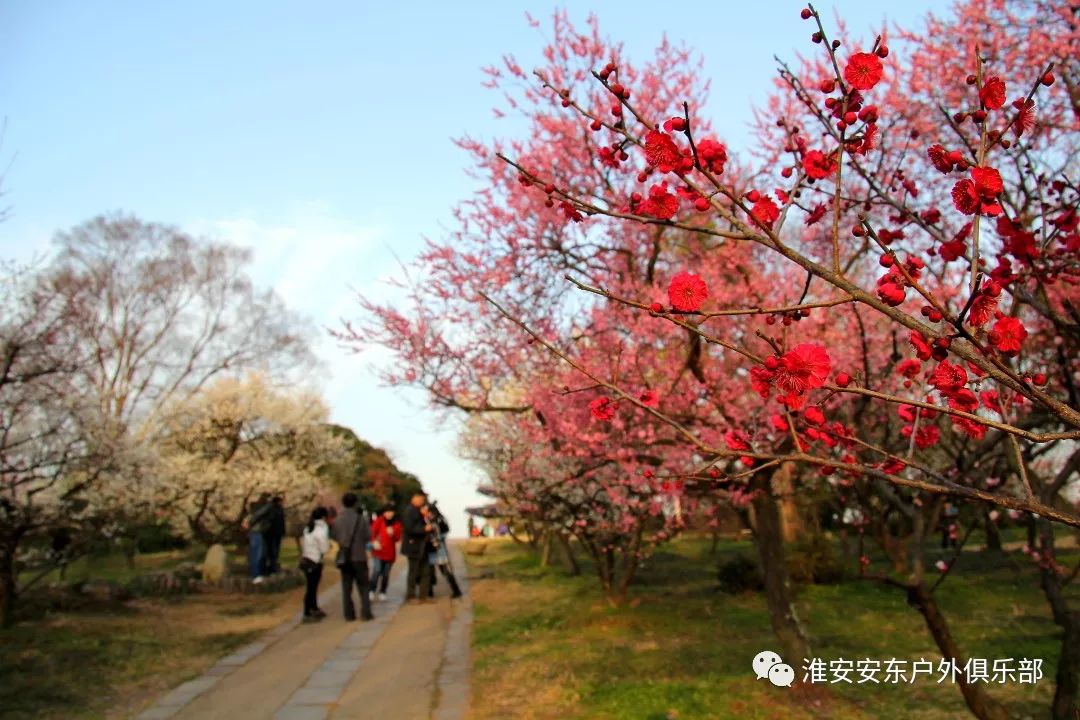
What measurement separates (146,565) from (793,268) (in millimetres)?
19889

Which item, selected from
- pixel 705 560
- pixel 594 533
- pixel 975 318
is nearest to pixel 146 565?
pixel 705 560

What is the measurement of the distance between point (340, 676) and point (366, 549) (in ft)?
12.6

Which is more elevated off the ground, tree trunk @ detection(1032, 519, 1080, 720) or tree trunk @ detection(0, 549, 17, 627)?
tree trunk @ detection(0, 549, 17, 627)

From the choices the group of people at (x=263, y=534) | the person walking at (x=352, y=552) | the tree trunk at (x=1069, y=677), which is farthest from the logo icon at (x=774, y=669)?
the group of people at (x=263, y=534)

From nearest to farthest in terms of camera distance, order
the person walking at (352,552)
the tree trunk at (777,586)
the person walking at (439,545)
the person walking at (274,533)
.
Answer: the tree trunk at (777,586) < the person walking at (352,552) < the person walking at (439,545) < the person walking at (274,533)

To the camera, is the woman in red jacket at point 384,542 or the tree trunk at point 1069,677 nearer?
the tree trunk at point 1069,677

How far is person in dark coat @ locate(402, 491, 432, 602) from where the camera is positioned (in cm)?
1308

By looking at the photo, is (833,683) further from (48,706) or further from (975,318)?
(48,706)

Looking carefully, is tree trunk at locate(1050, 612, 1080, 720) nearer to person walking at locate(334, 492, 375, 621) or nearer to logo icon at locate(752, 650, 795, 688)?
logo icon at locate(752, 650, 795, 688)

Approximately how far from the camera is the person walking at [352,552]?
1116cm

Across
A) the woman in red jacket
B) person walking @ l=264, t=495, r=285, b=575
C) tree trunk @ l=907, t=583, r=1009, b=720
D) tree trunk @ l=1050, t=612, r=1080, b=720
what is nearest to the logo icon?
tree trunk @ l=907, t=583, r=1009, b=720

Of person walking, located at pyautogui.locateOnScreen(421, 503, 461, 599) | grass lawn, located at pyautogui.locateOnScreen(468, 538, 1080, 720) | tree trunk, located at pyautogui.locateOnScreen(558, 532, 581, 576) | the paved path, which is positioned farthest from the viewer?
tree trunk, located at pyautogui.locateOnScreen(558, 532, 581, 576)

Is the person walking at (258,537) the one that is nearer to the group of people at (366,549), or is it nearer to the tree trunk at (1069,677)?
the group of people at (366,549)

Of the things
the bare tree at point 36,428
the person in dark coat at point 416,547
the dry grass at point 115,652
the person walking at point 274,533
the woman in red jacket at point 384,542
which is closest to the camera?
the dry grass at point 115,652
